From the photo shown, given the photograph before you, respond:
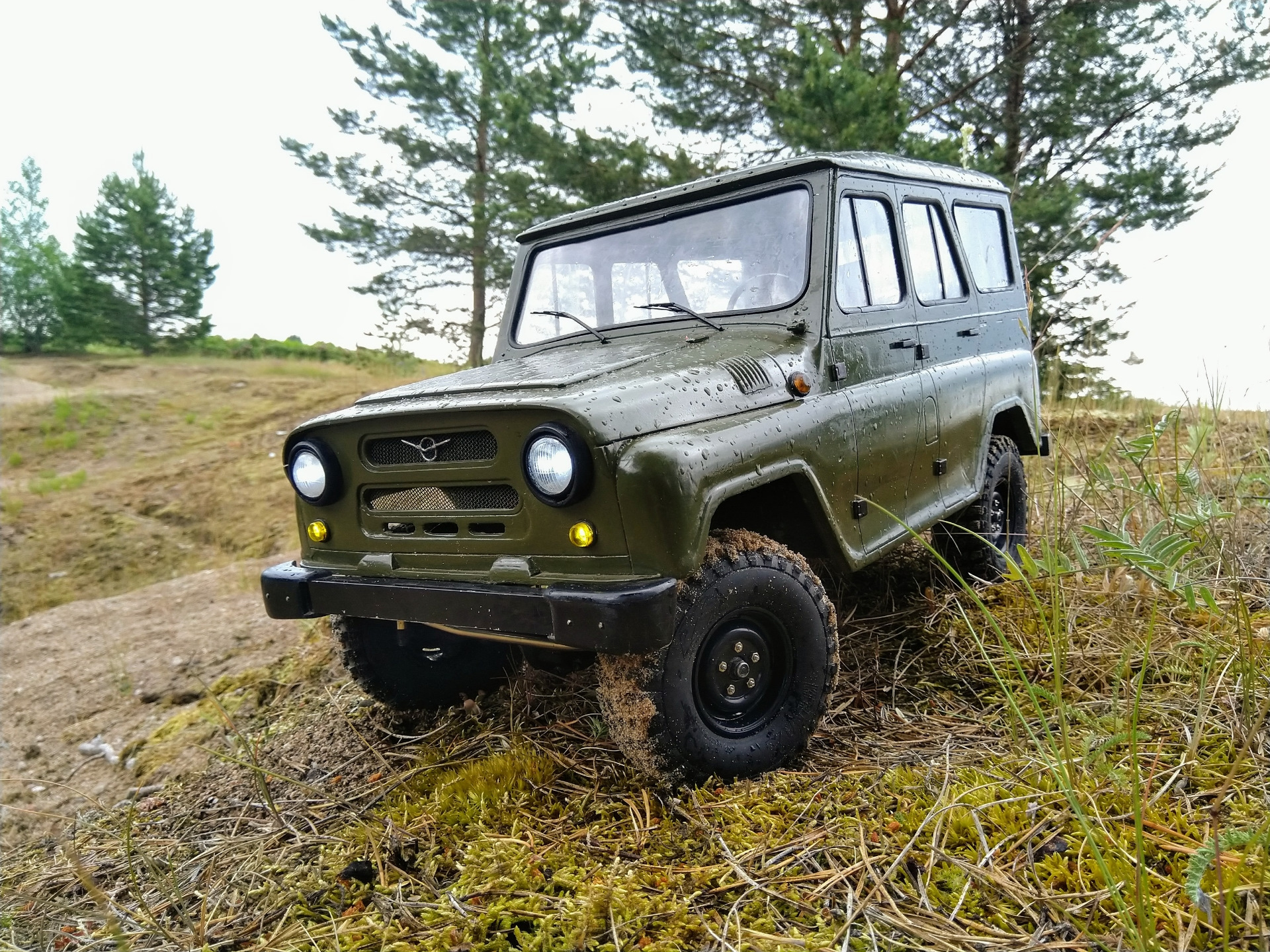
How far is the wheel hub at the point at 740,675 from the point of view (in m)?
2.57

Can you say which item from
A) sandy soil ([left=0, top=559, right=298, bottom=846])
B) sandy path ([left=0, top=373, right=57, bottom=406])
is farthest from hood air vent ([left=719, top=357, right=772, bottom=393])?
sandy path ([left=0, top=373, right=57, bottom=406])

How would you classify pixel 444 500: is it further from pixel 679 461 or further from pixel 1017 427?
pixel 1017 427

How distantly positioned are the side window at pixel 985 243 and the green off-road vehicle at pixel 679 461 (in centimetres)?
11

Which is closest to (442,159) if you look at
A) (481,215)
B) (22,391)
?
(481,215)

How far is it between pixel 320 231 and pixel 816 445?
51.0ft

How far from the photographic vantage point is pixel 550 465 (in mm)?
2371

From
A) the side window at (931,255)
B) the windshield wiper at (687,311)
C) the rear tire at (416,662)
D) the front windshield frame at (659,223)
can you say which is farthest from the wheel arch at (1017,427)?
the rear tire at (416,662)

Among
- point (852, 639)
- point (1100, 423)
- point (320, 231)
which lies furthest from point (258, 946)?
point (320, 231)

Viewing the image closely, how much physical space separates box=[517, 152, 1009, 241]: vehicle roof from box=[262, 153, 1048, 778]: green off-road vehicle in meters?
0.01

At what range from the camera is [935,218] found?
13.1ft

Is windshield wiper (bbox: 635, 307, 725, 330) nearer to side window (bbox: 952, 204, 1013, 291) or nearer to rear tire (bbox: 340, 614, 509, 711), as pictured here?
rear tire (bbox: 340, 614, 509, 711)

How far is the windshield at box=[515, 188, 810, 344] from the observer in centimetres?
322

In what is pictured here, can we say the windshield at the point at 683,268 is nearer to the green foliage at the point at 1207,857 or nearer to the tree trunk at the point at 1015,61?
the green foliage at the point at 1207,857

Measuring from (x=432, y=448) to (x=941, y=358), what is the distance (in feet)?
7.54
